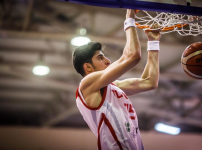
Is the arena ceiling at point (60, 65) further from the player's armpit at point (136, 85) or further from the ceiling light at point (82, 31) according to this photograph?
the player's armpit at point (136, 85)

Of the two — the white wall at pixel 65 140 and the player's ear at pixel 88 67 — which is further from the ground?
the player's ear at pixel 88 67

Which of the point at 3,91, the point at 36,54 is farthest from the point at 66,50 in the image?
the point at 3,91

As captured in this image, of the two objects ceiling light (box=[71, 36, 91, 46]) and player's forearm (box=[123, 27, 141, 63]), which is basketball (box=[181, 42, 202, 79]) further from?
ceiling light (box=[71, 36, 91, 46])

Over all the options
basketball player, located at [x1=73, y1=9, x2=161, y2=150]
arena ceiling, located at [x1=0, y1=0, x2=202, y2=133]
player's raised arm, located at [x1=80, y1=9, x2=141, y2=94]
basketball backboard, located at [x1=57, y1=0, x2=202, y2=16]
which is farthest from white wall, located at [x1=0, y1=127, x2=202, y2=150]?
basketball backboard, located at [x1=57, y1=0, x2=202, y2=16]

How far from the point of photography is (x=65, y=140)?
10.8 metres

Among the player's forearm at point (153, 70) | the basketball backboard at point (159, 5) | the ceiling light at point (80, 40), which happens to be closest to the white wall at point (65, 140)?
the ceiling light at point (80, 40)

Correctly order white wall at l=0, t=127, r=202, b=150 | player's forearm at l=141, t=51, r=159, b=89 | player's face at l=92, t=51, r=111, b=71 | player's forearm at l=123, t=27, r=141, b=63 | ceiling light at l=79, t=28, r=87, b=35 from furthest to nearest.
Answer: white wall at l=0, t=127, r=202, b=150 < ceiling light at l=79, t=28, r=87, b=35 < player's forearm at l=141, t=51, r=159, b=89 < player's face at l=92, t=51, r=111, b=71 < player's forearm at l=123, t=27, r=141, b=63

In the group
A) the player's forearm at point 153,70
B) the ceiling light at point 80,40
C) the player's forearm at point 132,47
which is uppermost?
the ceiling light at point 80,40

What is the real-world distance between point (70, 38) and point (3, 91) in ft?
16.9

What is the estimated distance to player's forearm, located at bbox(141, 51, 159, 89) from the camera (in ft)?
8.88

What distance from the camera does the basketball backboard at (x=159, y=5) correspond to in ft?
7.14

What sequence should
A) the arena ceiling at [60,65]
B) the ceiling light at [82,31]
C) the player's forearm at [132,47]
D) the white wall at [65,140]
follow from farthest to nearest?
the white wall at [65,140]
the ceiling light at [82,31]
the arena ceiling at [60,65]
the player's forearm at [132,47]

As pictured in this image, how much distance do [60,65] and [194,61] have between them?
5.02 m

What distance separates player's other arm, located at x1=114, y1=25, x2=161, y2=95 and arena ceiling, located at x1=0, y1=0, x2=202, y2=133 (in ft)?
10.0
